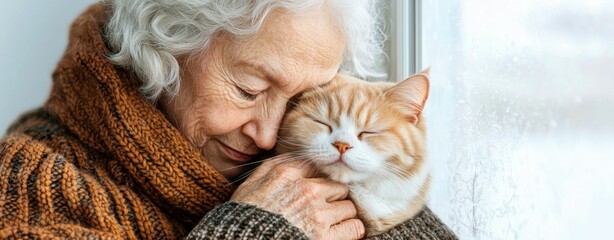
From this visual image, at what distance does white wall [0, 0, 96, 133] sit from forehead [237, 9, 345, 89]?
1.31 m

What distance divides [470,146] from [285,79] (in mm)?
526

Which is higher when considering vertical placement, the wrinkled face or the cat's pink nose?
the wrinkled face

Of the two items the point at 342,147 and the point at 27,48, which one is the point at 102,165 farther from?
the point at 27,48

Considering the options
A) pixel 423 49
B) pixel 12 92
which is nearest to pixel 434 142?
pixel 423 49

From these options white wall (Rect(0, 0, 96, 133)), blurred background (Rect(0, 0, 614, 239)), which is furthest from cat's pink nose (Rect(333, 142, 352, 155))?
white wall (Rect(0, 0, 96, 133))

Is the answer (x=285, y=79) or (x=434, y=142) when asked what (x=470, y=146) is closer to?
(x=434, y=142)

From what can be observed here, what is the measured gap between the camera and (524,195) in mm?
1340

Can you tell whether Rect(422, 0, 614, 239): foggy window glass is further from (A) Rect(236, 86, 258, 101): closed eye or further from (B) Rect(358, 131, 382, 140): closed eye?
(A) Rect(236, 86, 258, 101): closed eye

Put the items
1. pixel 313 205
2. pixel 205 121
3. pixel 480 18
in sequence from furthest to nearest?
1. pixel 480 18
2. pixel 205 121
3. pixel 313 205

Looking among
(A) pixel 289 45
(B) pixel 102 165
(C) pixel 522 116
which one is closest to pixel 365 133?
(A) pixel 289 45

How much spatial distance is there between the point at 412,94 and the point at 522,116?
0.27 metres

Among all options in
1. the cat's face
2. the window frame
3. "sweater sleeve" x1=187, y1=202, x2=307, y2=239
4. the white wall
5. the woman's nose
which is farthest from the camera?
the white wall

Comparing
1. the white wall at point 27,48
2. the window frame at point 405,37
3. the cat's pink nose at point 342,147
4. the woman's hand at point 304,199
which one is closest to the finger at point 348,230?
the woman's hand at point 304,199

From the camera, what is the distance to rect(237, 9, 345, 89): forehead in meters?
1.23
